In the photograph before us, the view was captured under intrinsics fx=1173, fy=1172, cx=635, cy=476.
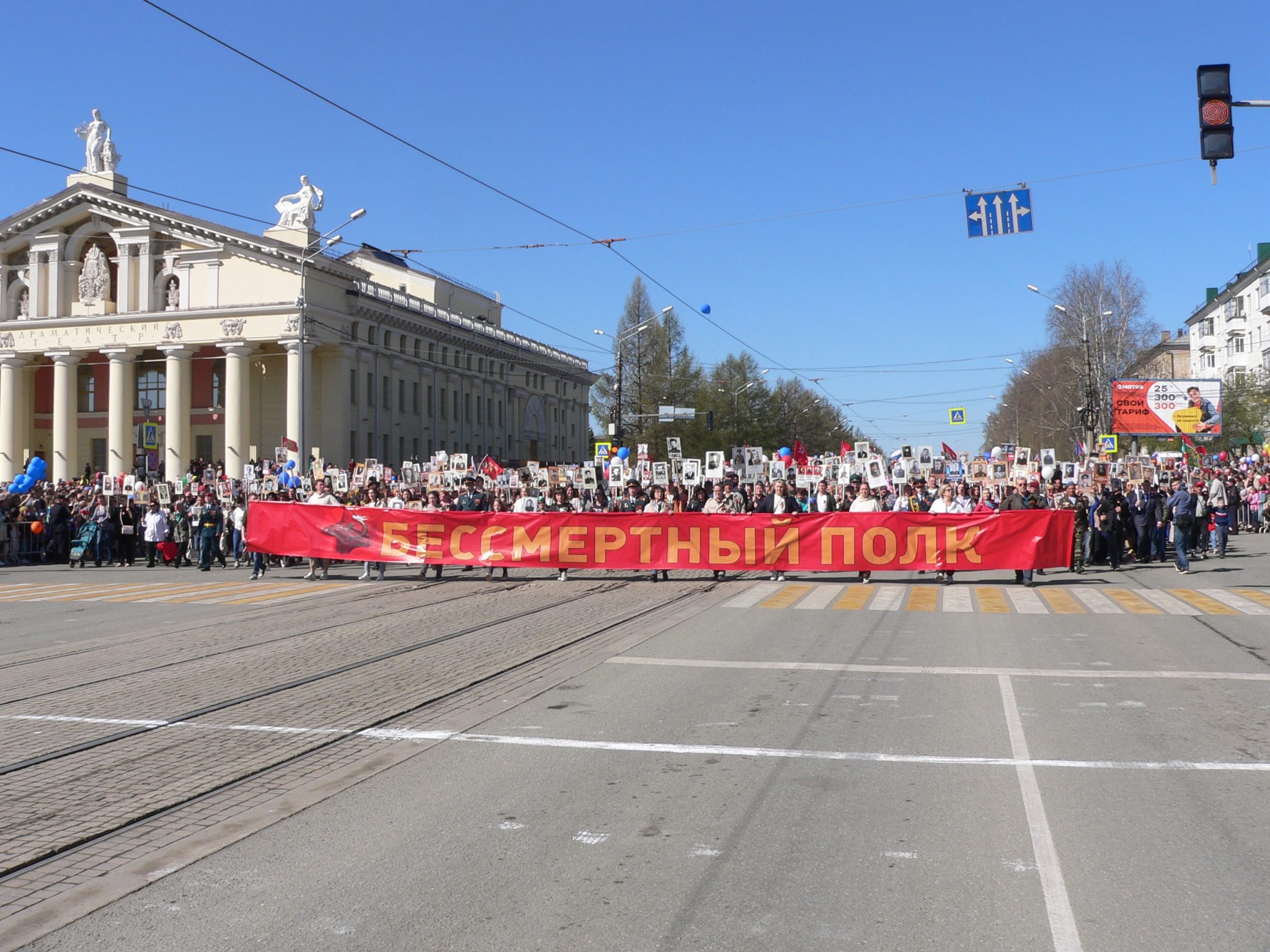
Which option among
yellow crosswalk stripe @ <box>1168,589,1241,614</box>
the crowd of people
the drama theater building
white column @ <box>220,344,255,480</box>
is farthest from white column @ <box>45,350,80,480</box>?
yellow crosswalk stripe @ <box>1168,589,1241,614</box>

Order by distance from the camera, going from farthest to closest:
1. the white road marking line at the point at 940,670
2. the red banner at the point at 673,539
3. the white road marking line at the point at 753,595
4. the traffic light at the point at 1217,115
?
1. the red banner at the point at 673,539
2. the white road marking line at the point at 753,595
3. the traffic light at the point at 1217,115
4. the white road marking line at the point at 940,670

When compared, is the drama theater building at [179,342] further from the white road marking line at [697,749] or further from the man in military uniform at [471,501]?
the white road marking line at [697,749]

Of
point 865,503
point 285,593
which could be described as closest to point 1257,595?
point 865,503

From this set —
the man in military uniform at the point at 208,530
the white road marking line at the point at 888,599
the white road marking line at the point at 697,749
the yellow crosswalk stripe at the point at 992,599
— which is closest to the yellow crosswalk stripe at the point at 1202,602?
the yellow crosswalk stripe at the point at 992,599

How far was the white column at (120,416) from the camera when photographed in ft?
214

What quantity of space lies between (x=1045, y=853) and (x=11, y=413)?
242 feet

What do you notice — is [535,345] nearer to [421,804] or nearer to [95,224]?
[95,224]

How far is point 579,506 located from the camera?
26703 mm

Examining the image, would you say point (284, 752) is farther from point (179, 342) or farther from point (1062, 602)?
point (179, 342)

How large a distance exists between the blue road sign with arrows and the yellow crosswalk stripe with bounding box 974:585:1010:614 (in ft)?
26.5

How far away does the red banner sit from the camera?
19.8 metres

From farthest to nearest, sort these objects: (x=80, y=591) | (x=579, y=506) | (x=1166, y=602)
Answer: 1. (x=579, y=506)
2. (x=80, y=591)
3. (x=1166, y=602)

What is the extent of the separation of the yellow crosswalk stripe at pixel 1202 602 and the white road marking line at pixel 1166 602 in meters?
0.12

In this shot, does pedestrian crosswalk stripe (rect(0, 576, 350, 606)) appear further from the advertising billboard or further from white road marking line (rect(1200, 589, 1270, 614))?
the advertising billboard
